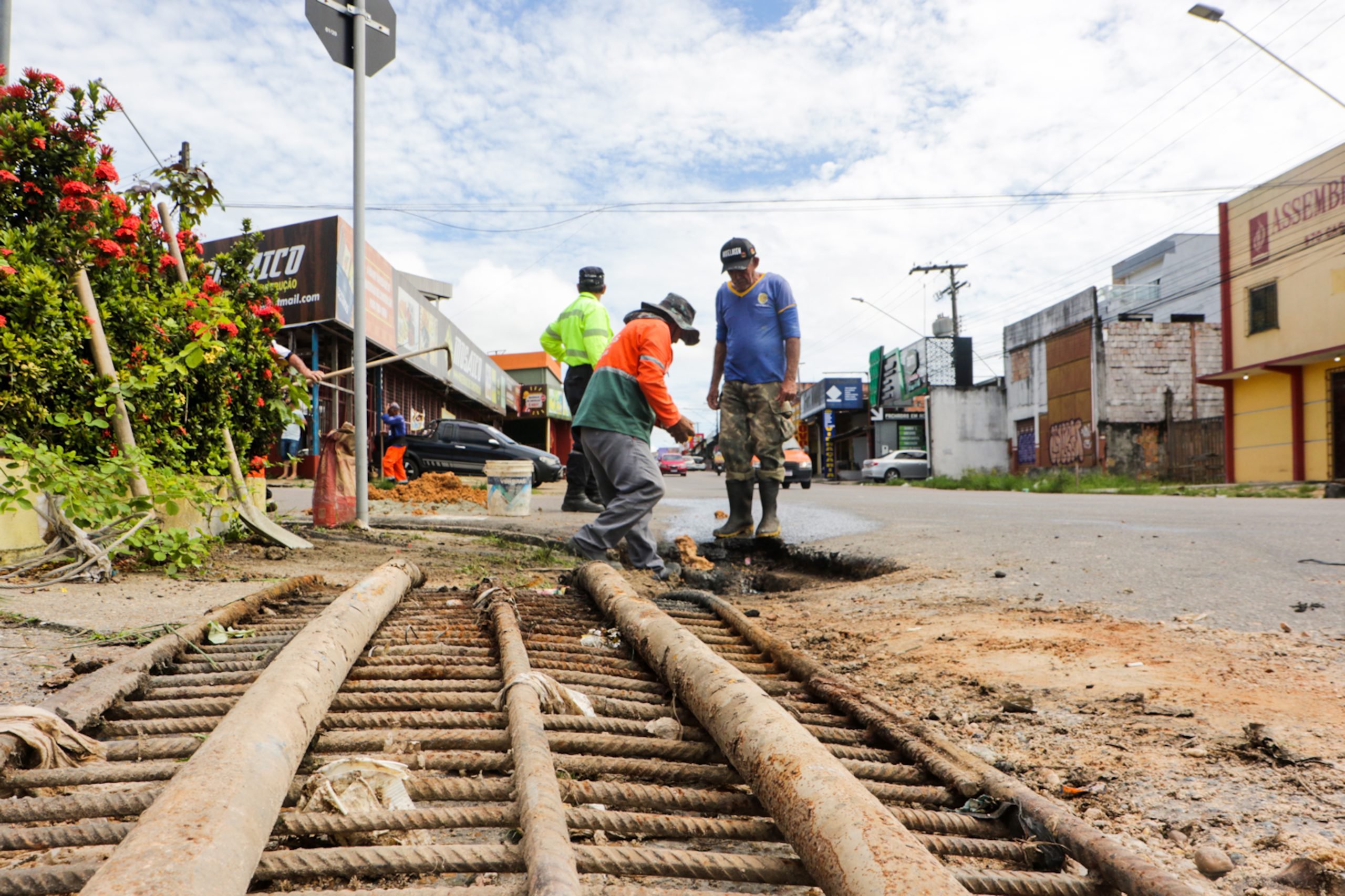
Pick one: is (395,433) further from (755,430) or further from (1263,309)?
(1263,309)

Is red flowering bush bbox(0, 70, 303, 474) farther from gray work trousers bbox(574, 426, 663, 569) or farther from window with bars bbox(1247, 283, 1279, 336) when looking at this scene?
window with bars bbox(1247, 283, 1279, 336)

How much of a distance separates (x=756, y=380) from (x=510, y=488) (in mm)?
3277

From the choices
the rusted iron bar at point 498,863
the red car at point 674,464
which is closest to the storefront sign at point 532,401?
the red car at point 674,464

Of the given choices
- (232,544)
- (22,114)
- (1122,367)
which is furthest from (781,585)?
(1122,367)

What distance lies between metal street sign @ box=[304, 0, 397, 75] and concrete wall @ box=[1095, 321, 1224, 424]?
2465 cm

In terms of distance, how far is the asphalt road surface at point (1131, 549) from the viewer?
→ 3246 mm

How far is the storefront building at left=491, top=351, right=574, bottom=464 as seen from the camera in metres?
36.4

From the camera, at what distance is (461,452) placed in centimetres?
1600

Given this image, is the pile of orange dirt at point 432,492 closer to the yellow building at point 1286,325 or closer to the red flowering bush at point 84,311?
the red flowering bush at point 84,311

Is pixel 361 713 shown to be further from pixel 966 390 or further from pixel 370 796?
pixel 966 390

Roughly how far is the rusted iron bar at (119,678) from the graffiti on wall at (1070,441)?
27395 mm

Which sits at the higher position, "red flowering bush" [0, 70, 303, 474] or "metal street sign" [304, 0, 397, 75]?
"metal street sign" [304, 0, 397, 75]

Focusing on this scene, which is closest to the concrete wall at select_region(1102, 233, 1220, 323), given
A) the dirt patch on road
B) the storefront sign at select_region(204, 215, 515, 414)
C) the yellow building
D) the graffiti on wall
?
the graffiti on wall

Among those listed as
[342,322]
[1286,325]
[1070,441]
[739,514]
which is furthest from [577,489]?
[1070,441]
